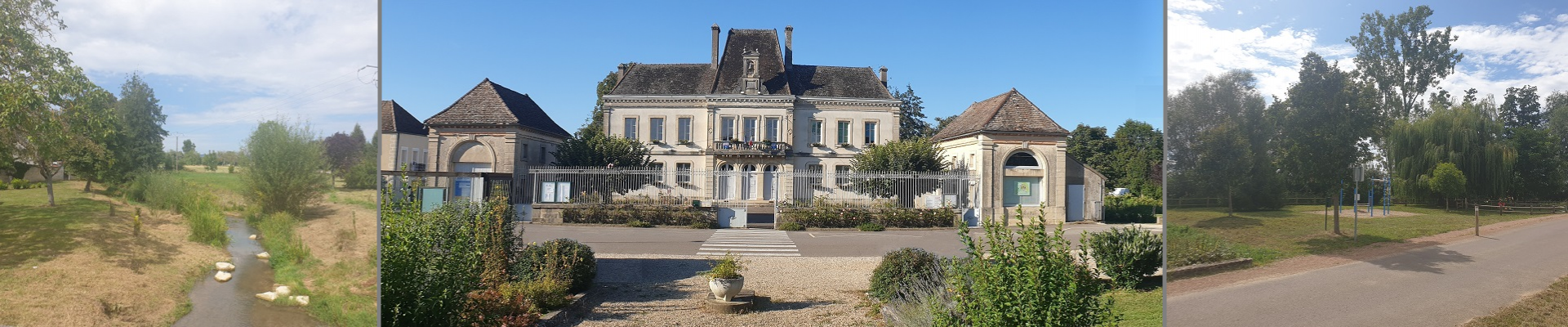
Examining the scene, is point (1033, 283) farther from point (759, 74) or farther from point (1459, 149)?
point (759, 74)

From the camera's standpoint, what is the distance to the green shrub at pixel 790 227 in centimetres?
909

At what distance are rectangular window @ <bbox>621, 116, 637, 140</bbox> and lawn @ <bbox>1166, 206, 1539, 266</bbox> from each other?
742cm

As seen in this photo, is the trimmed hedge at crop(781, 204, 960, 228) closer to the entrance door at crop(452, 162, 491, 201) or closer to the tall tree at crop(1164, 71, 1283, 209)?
the entrance door at crop(452, 162, 491, 201)

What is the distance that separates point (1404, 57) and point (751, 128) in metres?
7.33

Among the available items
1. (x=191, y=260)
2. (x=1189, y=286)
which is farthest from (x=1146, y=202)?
(x=191, y=260)

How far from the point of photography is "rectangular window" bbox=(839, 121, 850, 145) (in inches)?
406

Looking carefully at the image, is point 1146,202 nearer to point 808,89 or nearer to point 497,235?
point 497,235

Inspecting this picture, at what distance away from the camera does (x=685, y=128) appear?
859 cm

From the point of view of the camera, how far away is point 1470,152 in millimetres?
4480

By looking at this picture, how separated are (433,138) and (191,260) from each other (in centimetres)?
131

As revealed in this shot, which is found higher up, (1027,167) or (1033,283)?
(1027,167)

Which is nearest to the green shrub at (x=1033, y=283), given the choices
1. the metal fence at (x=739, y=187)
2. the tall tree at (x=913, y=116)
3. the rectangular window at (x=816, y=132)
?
the metal fence at (x=739, y=187)

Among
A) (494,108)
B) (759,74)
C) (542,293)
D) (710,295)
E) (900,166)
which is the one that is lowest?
(710,295)

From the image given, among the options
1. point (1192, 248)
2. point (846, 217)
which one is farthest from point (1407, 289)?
point (846, 217)
